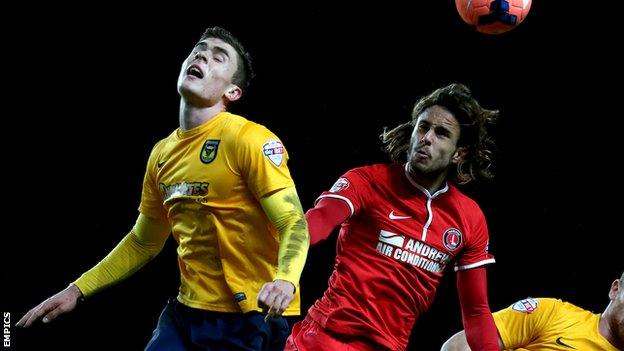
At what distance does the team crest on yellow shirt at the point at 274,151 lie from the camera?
2369mm

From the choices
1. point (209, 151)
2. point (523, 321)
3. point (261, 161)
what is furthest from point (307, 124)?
point (261, 161)

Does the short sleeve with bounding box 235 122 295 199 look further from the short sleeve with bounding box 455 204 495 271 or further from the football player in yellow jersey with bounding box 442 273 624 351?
the football player in yellow jersey with bounding box 442 273 624 351

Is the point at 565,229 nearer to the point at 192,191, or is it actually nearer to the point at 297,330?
the point at 297,330

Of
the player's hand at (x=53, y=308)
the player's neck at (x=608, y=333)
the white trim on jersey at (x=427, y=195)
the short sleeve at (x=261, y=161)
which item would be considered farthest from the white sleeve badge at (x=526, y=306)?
the player's hand at (x=53, y=308)

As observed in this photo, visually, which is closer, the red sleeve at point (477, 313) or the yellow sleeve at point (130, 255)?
the yellow sleeve at point (130, 255)

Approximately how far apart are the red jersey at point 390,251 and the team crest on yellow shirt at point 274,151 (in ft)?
1.33

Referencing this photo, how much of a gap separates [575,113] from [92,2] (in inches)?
111

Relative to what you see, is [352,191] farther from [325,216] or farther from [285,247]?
[285,247]

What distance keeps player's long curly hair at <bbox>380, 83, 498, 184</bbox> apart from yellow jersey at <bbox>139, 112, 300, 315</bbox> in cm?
86

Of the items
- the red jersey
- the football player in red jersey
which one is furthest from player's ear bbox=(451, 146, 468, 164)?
the red jersey

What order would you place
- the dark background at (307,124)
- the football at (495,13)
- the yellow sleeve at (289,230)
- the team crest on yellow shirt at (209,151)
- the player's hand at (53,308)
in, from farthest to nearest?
the dark background at (307,124)
the football at (495,13)
the player's hand at (53,308)
the team crest on yellow shirt at (209,151)
the yellow sleeve at (289,230)

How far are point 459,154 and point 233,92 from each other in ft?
2.83

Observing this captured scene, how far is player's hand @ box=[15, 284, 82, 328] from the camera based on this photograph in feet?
8.41

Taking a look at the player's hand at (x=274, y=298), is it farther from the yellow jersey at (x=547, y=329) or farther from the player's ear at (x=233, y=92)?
the yellow jersey at (x=547, y=329)
